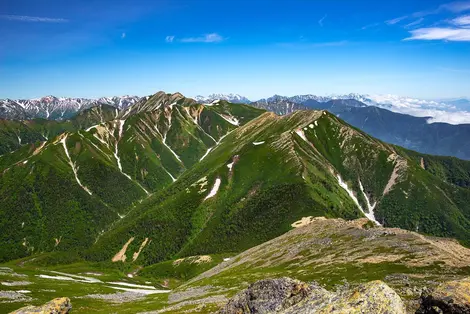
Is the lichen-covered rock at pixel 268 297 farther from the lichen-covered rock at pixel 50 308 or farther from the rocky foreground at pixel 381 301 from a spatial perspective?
the lichen-covered rock at pixel 50 308

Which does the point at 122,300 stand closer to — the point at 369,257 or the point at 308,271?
the point at 308,271

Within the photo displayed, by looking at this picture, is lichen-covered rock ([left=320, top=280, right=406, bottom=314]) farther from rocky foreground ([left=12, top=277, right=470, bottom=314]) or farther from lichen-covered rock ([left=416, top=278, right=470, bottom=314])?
lichen-covered rock ([left=416, top=278, right=470, bottom=314])

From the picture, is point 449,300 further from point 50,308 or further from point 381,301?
point 50,308

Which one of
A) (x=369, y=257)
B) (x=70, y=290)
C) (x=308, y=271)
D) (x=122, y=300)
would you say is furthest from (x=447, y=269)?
(x=70, y=290)

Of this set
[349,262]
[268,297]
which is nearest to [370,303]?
[268,297]

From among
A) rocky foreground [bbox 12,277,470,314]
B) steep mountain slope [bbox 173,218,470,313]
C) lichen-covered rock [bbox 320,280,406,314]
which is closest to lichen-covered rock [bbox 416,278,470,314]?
rocky foreground [bbox 12,277,470,314]

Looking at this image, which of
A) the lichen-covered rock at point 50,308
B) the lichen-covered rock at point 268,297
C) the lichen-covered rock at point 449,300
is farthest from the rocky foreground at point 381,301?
the lichen-covered rock at point 50,308
